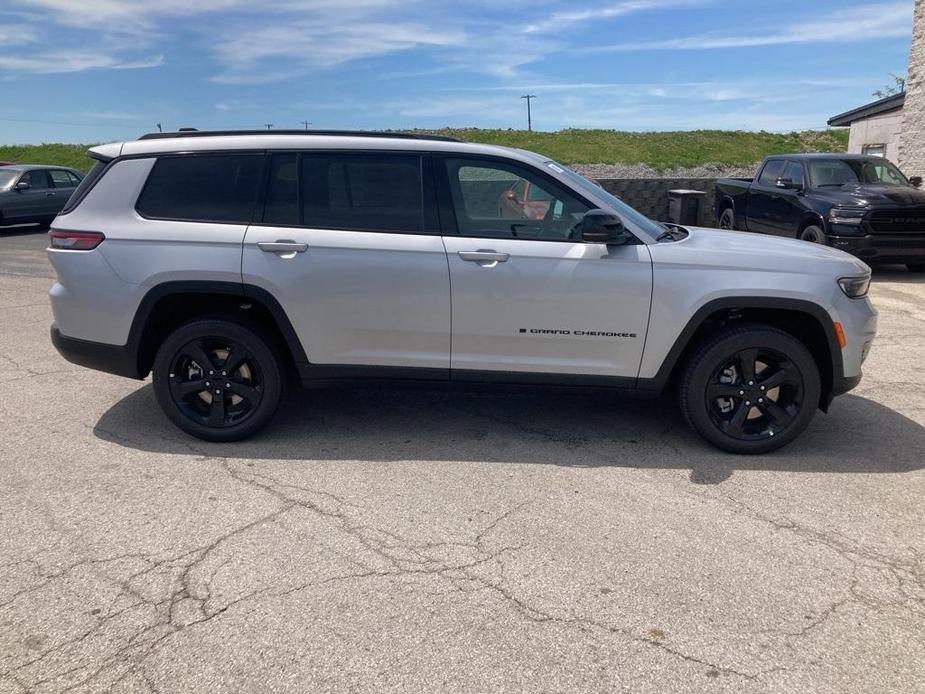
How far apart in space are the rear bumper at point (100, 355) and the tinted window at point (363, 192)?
1390mm

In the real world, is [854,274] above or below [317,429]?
above

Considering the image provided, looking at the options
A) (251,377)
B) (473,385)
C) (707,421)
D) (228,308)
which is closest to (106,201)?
(228,308)

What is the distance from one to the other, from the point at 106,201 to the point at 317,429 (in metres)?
1.92

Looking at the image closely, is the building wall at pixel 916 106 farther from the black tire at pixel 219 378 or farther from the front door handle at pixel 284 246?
the black tire at pixel 219 378

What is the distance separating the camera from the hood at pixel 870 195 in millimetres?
10289

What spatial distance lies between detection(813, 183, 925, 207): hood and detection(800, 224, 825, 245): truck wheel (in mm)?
433

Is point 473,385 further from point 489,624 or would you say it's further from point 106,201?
point 106,201

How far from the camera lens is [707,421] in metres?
4.41

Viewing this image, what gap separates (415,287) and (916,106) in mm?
16316

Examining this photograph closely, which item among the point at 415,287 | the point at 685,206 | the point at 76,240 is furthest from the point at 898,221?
the point at 76,240

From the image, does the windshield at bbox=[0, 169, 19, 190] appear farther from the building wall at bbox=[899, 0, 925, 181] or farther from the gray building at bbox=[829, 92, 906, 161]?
the gray building at bbox=[829, 92, 906, 161]

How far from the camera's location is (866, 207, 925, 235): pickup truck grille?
401 inches

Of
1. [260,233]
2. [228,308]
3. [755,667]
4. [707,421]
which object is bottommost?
[755,667]

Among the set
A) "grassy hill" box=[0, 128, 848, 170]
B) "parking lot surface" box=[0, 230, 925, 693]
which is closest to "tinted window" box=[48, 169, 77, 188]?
"parking lot surface" box=[0, 230, 925, 693]
